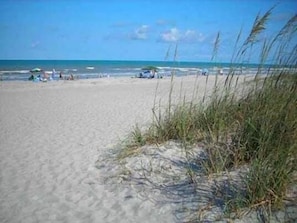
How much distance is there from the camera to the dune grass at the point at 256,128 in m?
2.54

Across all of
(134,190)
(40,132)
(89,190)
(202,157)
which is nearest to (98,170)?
(89,190)

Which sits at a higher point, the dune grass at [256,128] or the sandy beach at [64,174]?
the dune grass at [256,128]

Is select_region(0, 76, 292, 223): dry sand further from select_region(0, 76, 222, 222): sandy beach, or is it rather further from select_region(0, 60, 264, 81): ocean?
select_region(0, 60, 264, 81): ocean

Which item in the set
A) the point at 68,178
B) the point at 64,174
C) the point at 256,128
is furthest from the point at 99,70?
the point at 256,128

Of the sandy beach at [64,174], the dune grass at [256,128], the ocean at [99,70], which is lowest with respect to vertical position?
the ocean at [99,70]

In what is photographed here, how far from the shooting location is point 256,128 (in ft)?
9.91

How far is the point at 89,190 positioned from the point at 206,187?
1.40m

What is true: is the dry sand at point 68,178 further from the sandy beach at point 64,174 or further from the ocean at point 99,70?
the ocean at point 99,70

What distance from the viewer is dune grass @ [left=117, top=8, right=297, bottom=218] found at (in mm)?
2545

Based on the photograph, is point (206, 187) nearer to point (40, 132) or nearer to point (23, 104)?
point (40, 132)

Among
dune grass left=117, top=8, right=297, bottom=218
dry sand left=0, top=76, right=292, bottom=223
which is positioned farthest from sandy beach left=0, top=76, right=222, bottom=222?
dune grass left=117, top=8, right=297, bottom=218

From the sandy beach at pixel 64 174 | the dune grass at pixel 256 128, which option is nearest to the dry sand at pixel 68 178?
the sandy beach at pixel 64 174

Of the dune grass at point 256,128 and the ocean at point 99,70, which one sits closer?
the dune grass at point 256,128

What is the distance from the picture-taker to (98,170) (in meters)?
4.05
